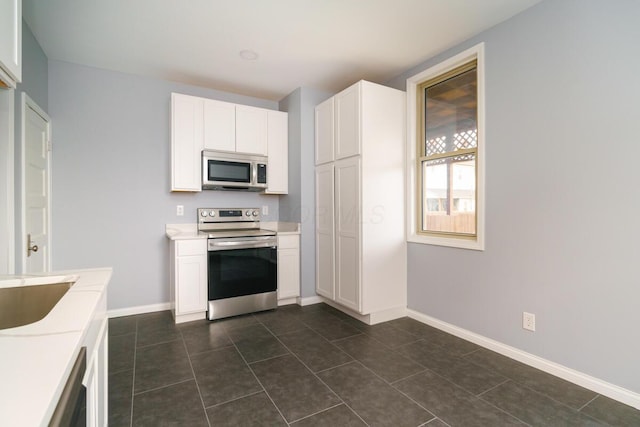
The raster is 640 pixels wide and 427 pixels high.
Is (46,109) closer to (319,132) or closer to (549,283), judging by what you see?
(319,132)

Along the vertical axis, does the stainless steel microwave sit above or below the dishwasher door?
above

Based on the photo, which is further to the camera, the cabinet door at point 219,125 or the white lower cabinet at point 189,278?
the cabinet door at point 219,125

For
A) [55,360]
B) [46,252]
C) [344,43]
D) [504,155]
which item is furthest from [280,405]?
[344,43]

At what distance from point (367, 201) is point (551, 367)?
1889mm

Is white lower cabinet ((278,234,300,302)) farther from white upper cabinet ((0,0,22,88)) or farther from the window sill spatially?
white upper cabinet ((0,0,22,88))

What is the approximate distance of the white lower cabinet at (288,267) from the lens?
364cm

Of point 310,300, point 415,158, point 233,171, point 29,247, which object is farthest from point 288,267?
point 29,247

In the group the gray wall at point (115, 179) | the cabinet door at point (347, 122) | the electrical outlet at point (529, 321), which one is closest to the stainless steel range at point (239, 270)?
the gray wall at point (115, 179)

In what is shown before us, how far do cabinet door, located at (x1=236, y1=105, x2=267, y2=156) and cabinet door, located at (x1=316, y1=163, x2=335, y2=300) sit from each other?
2.56 ft

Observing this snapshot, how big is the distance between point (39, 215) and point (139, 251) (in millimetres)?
920

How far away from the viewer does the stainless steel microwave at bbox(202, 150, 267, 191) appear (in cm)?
343

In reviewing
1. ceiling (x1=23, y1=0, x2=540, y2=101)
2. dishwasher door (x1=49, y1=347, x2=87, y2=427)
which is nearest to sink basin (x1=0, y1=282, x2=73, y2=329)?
dishwasher door (x1=49, y1=347, x2=87, y2=427)

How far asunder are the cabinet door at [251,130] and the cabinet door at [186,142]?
43 cm

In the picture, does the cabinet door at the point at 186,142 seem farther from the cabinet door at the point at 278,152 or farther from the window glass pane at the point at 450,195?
the window glass pane at the point at 450,195
